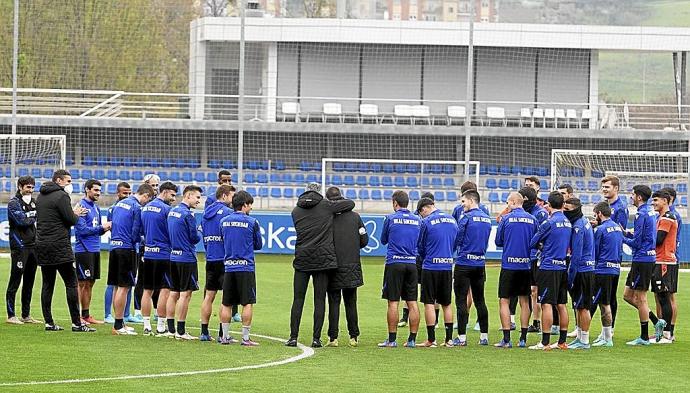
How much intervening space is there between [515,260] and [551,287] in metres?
0.62

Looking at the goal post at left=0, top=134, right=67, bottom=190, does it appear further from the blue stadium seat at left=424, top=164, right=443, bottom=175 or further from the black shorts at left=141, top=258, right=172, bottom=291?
the black shorts at left=141, top=258, right=172, bottom=291

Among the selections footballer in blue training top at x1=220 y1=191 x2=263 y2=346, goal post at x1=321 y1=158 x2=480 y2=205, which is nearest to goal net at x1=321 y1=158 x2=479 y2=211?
goal post at x1=321 y1=158 x2=480 y2=205

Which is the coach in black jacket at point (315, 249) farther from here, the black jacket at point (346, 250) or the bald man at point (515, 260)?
the bald man at point (515, 260)

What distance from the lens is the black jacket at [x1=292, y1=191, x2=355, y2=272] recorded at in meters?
16.2

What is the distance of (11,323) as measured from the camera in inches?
700

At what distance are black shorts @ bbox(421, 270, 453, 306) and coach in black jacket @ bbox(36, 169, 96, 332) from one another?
183 inches

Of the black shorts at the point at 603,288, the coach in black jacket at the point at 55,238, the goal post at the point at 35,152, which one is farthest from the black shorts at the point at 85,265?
the goal post at the point at 35,152

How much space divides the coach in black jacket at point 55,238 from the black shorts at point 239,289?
2.17 meters

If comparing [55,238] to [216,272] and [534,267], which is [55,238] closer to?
[216,272]

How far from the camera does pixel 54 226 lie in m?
16.7

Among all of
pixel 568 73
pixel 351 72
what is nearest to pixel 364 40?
pixel 351 72

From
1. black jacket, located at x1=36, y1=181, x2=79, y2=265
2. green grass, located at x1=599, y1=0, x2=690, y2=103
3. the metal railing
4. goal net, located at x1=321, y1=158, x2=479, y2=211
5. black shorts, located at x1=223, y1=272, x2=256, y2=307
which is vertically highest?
green grass, located at x1=599, y1=0, x2=690, y2=103

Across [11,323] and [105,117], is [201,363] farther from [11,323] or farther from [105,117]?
[105,117]

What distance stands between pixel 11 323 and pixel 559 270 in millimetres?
7687
